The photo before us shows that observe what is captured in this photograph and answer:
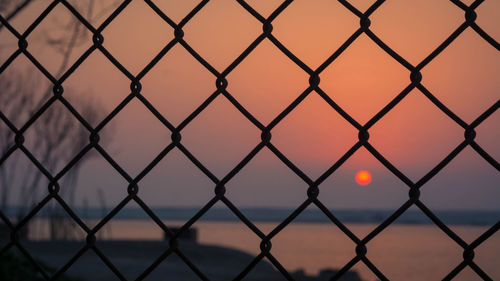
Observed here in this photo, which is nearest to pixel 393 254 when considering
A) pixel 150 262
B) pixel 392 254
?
pixel 392 254

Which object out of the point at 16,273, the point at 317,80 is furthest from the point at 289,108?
the point at 16,273

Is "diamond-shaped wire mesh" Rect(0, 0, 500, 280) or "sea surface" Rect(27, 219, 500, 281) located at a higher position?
"sea surface" Rect(27, 219, 500, 281)

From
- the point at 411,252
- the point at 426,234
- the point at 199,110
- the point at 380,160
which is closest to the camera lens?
the point at 380,160

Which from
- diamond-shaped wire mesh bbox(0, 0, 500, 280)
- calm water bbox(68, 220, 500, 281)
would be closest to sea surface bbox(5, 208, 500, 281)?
calm water bbox(68, 220, 500, 281)

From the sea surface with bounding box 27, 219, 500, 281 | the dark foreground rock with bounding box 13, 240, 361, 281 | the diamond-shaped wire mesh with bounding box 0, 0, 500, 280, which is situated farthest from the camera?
the sea surface with bounding box 27, 219, 500, 281

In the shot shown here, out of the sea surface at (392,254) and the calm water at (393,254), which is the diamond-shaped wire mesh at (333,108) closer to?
the sea surface at (392,254)

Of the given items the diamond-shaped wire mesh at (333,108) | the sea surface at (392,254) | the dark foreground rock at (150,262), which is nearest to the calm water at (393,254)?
the sea surface at (392,254)

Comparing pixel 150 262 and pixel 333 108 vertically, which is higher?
pixel 150 262

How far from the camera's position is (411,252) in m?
15.6

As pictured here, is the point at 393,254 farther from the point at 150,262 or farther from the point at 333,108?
the point at 333,108

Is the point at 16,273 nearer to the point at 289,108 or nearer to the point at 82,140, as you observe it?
the point at 289,108

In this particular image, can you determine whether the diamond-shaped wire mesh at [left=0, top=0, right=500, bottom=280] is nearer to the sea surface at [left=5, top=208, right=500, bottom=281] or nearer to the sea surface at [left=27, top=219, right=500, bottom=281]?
the sea surface at [left=5, top=208, right=500, bottom=281]

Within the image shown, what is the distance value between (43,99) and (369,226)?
25400 millimetres

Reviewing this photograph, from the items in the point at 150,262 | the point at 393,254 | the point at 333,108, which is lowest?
the point at 333,108
